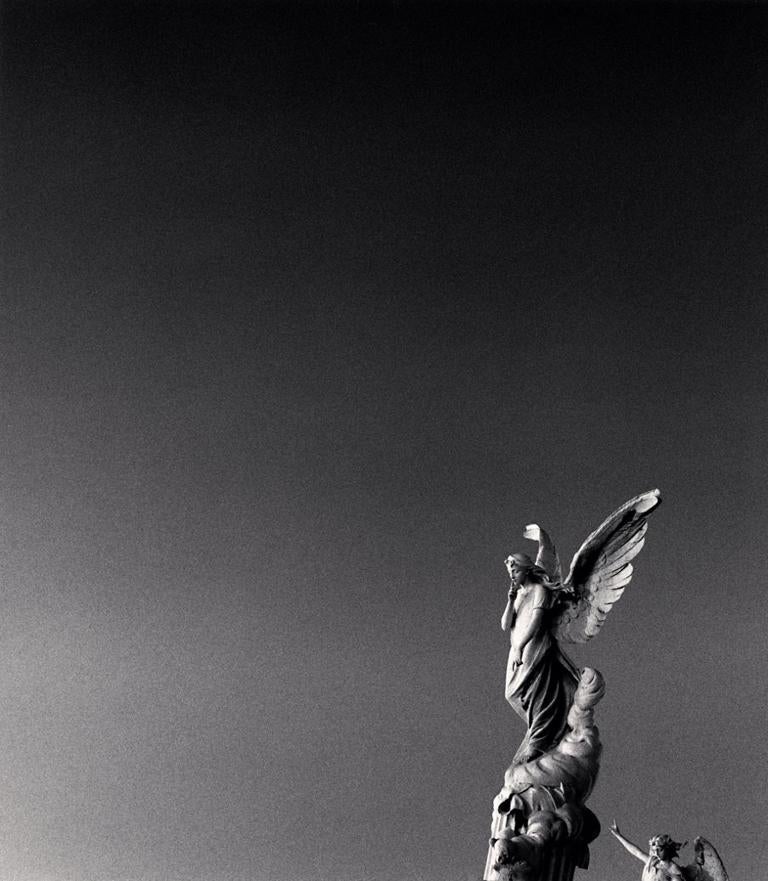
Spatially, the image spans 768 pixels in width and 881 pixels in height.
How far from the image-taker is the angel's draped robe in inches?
222

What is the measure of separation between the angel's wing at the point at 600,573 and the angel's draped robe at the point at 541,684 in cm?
8

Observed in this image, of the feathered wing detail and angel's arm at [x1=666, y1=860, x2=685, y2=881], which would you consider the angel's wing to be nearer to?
the feathered wing detail

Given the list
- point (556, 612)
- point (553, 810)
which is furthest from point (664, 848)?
point (556, 612)

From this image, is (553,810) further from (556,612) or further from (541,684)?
(556,612)

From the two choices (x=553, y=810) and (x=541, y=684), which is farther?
(x=541, y=684)

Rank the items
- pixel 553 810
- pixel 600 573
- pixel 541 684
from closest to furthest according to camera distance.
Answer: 1. pixel 553 810
2. pixel 541 684
3. pixel 600 573

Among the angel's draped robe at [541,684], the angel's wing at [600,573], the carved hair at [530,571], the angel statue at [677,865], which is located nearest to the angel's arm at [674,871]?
the angel statue at [677,865]

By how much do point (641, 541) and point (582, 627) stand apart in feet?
1.38

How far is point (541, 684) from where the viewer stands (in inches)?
223

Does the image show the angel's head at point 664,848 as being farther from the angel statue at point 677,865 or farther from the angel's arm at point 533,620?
the angel's arm at point 533,620

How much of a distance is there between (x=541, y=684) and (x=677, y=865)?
0.93 metres

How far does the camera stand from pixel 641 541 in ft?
18.7

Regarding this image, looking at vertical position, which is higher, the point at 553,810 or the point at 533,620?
the point at 533,620

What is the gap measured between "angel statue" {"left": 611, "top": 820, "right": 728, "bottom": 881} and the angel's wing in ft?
2.93
